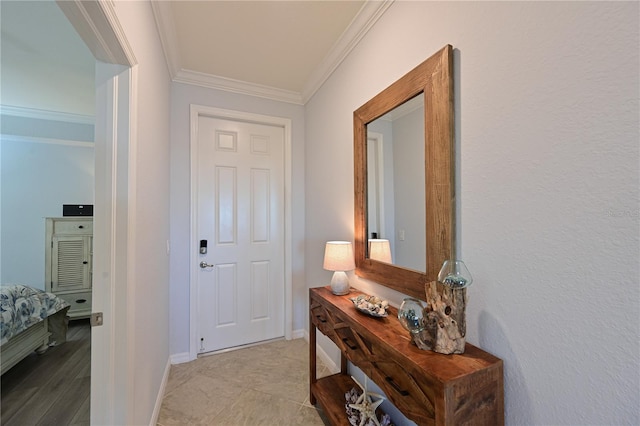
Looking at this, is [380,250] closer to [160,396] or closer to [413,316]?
[413,316]

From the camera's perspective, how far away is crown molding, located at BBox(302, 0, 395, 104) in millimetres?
1506

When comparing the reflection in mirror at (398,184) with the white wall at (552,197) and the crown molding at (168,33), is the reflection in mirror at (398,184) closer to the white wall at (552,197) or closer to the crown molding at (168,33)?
the white wall at (552,197)

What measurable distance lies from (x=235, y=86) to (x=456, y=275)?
2.45 m

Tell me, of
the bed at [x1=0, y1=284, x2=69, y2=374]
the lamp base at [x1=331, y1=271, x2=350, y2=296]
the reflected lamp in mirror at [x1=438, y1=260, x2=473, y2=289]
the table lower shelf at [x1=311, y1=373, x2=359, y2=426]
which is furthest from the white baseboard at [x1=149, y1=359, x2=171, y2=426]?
the reflected lamp in mirror at [x1=438, y1=260, x2=473, y2=289]

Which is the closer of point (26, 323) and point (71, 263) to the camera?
point (26, 323)

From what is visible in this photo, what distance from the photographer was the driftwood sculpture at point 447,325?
0.89 metres

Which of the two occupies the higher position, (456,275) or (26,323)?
(456,275)

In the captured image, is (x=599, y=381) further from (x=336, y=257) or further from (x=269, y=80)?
(x=269, y=80)

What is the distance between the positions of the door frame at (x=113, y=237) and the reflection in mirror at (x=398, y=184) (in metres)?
1.25

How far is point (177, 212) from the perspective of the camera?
2.22 meters

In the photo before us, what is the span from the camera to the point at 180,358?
2.20 metres

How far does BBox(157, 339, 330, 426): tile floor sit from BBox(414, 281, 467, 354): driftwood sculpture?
110cm

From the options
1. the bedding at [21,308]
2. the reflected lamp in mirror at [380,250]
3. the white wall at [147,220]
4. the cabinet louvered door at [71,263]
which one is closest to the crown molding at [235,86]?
the white wall at [147,220]

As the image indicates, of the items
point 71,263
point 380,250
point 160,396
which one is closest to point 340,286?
point 380,250
